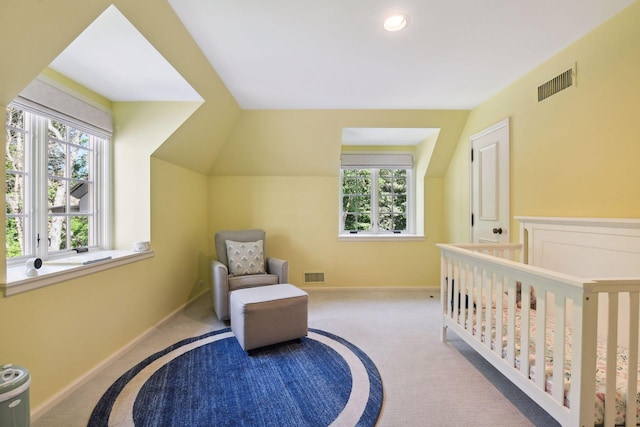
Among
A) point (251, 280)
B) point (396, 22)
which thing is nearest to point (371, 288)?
point (251, 280)

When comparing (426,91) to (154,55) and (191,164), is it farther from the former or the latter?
(191,164)

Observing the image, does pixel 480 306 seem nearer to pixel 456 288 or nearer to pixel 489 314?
pixel 489 314

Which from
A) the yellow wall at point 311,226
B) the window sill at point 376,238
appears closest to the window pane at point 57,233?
the yellow wall at point 311,226

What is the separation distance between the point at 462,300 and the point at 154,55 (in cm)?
272

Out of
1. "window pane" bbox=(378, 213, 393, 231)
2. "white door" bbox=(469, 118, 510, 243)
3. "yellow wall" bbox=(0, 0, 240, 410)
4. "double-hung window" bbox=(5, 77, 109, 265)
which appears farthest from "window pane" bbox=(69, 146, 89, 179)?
"white door" bbox=(469, 118, 510, 243)

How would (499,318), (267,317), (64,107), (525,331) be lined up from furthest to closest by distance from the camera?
(267,317)
(64,107)
(499,318)
(525,331)

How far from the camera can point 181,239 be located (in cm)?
307

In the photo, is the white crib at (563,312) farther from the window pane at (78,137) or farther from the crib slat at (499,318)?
the window pane at (78,137)

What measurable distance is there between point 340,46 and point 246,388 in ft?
7.88

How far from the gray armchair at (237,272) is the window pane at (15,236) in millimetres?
1363

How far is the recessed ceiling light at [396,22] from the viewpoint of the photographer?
5.55 feet

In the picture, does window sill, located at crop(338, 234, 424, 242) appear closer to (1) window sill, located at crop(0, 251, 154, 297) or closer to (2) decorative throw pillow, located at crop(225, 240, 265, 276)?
(2) decorative throw pillow, located at crop(225, 240, 265, 276)

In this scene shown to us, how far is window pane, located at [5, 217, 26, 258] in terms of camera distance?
1678mm

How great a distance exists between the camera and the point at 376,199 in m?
4.23
